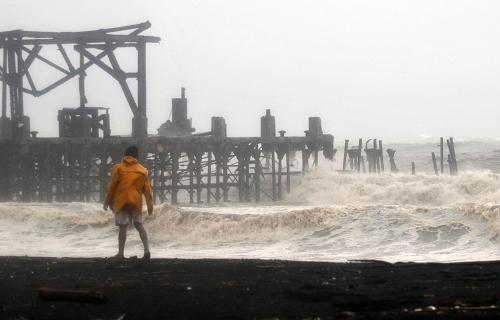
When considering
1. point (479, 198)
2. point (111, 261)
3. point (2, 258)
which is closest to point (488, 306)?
point (111, 261)

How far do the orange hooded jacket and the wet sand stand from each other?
2.76ft

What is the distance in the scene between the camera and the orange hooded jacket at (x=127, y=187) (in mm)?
12266

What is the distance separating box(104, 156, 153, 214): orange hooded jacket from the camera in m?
12.3

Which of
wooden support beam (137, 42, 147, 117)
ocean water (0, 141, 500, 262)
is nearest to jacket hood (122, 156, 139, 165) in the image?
ocean water (0, 141, 500, 262)

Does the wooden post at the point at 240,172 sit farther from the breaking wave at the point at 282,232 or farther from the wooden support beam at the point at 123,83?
the breaking wave at the point at 282,232

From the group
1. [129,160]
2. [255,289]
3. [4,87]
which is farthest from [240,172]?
[255,289]

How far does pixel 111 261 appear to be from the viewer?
11984mm

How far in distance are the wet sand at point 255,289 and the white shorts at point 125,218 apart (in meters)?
0.71

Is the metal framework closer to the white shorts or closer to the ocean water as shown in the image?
the ocean water

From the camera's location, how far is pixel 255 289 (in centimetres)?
869

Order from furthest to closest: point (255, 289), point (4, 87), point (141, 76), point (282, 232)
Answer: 1. point (4, 87)
2. point (141, 76)
3. point (282, 232)
4. point (255, 289)

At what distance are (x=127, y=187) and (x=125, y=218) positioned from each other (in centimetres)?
40

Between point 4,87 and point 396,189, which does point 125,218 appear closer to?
point 4,87

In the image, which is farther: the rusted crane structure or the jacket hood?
the rusted crane structure
